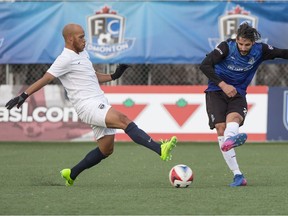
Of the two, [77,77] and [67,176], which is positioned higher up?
[77,77]

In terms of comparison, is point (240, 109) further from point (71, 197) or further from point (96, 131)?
point (71, 197)

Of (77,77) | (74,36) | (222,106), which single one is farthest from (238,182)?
(74,36)

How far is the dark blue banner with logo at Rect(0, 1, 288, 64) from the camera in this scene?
17922 mm

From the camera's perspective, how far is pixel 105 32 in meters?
18.0

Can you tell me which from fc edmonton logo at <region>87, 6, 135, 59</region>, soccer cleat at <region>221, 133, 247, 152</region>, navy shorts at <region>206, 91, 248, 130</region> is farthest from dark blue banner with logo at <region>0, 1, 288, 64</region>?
soccer cleat at <region>221, 133, 247, 152</region>

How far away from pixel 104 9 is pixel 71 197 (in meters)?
10.1

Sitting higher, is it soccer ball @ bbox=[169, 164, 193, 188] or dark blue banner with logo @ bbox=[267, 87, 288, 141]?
soccer ball @ bbox=[169, 164, 193, 188]

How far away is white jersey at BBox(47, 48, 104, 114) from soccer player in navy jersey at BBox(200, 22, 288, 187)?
130cm

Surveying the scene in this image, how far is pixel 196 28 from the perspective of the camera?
17.9 m

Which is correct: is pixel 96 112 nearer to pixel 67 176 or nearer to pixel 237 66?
pixel 67 176

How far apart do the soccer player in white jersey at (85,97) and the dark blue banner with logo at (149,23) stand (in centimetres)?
795

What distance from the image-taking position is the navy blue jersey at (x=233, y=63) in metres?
9.83

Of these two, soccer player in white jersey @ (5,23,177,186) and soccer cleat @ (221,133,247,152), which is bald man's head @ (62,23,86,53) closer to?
soccer player in white jersey @ (5,23,177,186)

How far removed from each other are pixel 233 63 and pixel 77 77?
182 cm
